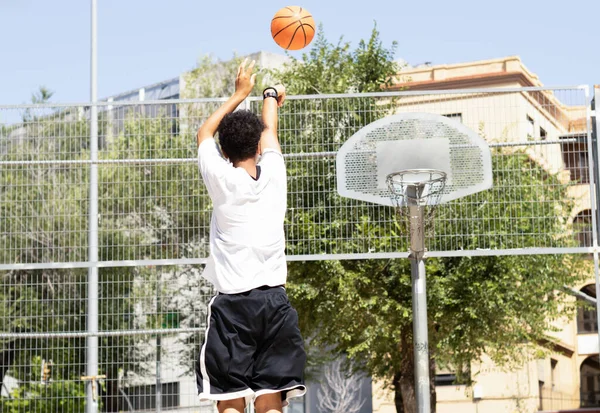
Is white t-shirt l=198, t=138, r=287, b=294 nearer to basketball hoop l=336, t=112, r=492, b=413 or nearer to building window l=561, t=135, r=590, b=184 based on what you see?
basketball hoop l=336, t=112, r=492, b=413

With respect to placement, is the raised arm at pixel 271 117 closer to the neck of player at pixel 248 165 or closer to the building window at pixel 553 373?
the neck of player at pixel 248 165

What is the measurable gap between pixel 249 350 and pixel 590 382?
40.6 metres

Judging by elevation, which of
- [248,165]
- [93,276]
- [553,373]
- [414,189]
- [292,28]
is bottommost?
[553,373]

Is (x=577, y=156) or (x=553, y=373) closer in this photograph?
(x=577, y=156)

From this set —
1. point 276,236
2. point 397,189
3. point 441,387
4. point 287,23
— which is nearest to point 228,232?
point 276,236

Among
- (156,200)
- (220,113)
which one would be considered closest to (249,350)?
(220,113)

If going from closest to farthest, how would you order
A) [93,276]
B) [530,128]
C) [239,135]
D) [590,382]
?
[239,135]
[93,276]
[530,128]
[590,382]

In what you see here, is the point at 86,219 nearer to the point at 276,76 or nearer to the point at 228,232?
the point at 228,232

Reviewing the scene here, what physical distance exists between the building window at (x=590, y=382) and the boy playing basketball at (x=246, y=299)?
3864 centimetres

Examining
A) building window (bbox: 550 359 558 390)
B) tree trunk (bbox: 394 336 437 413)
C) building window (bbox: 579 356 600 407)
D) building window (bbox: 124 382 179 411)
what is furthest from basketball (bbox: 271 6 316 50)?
building window (bbox: 579 356 600 407)

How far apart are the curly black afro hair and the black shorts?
65 centimetres

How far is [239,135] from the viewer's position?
4.18m

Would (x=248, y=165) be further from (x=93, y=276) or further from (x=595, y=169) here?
(x=93, y=276)

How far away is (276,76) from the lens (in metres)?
19.2
